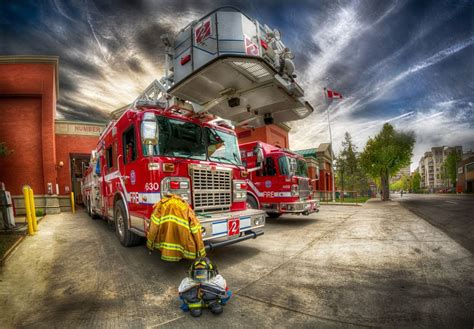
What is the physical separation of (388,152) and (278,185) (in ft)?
84.5

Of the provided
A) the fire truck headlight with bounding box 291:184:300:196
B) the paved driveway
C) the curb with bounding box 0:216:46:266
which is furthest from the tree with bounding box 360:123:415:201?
the curb with bounding box 0:216:46:266

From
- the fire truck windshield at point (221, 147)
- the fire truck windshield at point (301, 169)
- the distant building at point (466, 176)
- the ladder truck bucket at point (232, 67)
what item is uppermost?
the ladder truck bucket at point (232, 67)

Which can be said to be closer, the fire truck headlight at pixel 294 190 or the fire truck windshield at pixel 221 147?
the fire truck windshield at pixel 221 147

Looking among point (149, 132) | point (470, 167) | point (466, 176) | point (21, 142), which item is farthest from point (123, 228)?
point (466, 176)

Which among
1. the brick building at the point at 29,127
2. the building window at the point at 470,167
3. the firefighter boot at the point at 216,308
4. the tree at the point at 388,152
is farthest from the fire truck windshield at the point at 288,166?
the building window at the point at 470,167

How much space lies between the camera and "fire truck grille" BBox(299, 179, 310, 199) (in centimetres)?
834

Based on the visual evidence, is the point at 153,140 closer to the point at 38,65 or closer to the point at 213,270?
the point at 213,270

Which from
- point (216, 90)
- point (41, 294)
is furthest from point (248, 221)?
point (41, 294)

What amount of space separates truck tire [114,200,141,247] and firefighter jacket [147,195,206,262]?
Result: 76.8 inches

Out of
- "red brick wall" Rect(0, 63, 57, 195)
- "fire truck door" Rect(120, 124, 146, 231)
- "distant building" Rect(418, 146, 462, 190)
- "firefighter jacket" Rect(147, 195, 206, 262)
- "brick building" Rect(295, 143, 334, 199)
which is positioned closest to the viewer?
"firefighter jacket" Rect(147, 195, 206, 262)

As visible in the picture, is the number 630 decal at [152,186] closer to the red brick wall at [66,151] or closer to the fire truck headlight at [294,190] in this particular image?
the fire truck headlight at [294,190]

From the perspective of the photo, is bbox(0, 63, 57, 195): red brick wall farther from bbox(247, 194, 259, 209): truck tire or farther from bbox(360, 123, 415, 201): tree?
bbox(360, 123, 415, 201): tree

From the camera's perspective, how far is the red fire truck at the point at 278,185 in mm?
7750

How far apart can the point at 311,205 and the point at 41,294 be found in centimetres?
750
